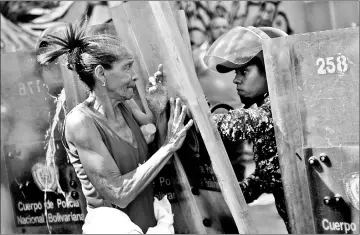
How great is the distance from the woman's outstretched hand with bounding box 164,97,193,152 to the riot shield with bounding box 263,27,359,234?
0.49 meters

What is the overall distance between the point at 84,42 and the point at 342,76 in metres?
1.36

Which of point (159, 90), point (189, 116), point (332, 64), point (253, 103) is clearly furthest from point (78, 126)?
point (332, 64)

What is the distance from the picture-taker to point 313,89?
129 inches

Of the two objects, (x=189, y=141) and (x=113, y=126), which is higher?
(x=113, y=126)

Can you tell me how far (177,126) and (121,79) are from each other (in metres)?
0.39

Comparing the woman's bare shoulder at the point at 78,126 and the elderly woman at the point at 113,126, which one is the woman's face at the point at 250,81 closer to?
the elderly woman at the point at 113,126

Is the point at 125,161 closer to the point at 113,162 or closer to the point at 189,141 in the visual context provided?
the point at 113,162

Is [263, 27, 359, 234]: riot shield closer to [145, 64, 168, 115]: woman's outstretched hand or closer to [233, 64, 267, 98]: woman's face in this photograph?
[233, 64, 267, 98]: woman's face

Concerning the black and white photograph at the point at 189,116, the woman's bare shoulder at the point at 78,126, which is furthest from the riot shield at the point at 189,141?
the woman's bare shoulder at the point at 78,126

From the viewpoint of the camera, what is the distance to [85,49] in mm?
3682

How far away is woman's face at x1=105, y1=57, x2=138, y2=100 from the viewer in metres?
3.66

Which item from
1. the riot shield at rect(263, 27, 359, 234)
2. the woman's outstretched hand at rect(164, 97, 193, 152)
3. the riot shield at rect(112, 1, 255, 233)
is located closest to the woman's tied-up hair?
the riot shield at rect(112, 1, 255, 233)

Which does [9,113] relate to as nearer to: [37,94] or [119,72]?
[37,94]

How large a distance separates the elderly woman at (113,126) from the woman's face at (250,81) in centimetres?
32
